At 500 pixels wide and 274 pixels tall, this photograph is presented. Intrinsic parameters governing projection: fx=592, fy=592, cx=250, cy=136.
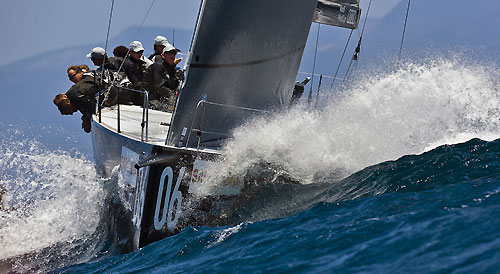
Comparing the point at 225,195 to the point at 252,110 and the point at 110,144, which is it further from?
the point at 110,144

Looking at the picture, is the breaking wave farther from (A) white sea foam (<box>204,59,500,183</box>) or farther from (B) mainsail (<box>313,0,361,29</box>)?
(B) mainsail (<box>313,0,361,29</box>)

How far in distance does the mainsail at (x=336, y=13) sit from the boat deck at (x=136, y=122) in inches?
123

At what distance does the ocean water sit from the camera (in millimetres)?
3160

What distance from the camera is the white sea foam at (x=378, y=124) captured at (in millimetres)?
5789

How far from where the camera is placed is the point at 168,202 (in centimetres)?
522

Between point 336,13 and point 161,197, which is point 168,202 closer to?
point 161,197

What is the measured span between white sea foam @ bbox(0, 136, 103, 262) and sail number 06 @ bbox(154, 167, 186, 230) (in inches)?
47.6

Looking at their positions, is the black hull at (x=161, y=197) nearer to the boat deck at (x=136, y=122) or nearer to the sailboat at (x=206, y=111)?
the sailboat at (x=206, y=111)

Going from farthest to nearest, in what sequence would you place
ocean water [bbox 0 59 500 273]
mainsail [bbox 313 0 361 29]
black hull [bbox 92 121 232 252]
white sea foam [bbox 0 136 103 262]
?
mainsail [bbox 313 0 361 29] → white sea foam [bbox 0 136 103 262] → black hull [bbox 92 121 232 252] → ocean water [bbox 0 59 500 273]

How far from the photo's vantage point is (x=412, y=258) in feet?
9.30

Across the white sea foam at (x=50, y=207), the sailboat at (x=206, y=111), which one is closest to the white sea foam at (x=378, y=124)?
the sailboat at (x=206, y=111)


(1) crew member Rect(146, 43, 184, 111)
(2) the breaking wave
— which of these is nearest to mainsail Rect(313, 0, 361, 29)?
(1) crew member Rect(146, 43, 184, 111)

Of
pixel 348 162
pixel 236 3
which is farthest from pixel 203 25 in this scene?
pixel 348 162

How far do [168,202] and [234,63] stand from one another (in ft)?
4.81
